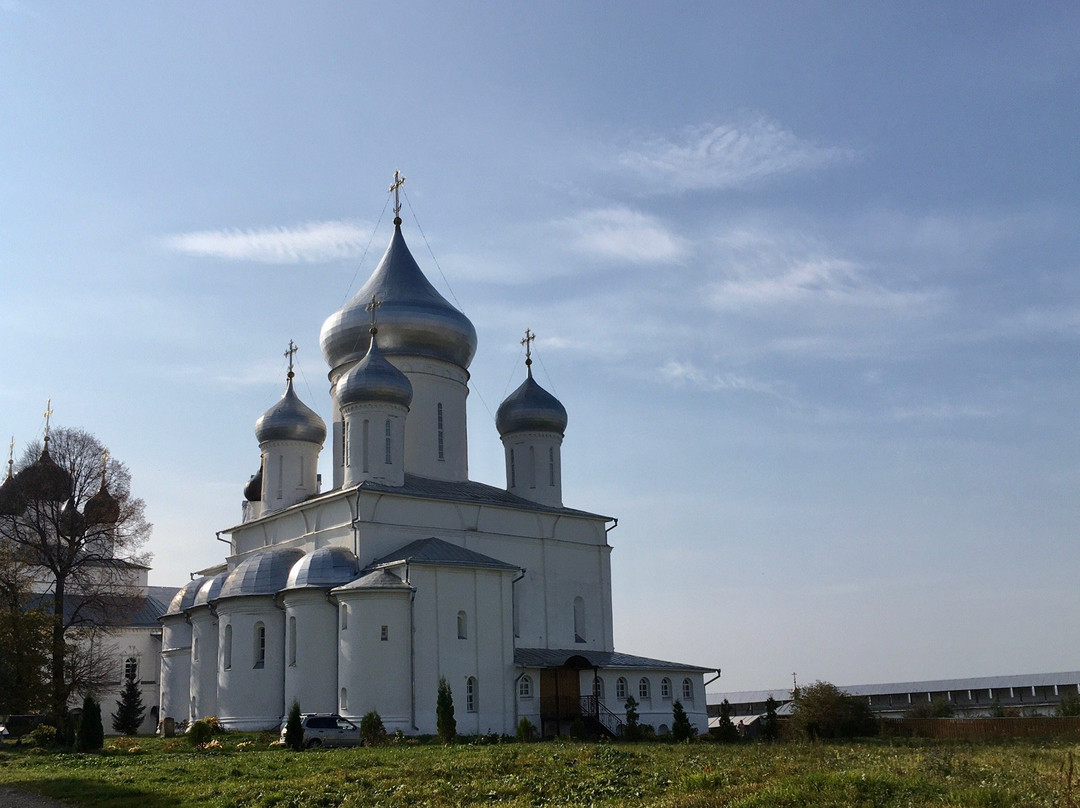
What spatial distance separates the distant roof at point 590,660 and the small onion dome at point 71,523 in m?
12.3

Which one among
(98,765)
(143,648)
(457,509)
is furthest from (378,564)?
(143,648)

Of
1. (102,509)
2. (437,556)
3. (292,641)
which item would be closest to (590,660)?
(437,556)

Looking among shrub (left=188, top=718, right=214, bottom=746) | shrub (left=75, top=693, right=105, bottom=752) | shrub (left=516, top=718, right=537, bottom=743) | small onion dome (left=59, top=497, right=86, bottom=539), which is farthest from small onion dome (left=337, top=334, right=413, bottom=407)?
shrub (left=75, top=693, right=105, bottom=752)

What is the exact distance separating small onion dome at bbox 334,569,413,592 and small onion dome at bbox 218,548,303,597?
2.99 metres

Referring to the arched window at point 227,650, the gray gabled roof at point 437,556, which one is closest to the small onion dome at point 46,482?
the arched window at point 227,650

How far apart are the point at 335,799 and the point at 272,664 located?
53.0ft

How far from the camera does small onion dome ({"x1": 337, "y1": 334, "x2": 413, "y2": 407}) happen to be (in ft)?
102

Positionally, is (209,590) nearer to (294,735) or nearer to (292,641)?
(292,641)

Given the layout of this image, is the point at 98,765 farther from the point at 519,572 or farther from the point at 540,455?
the point at 540,455

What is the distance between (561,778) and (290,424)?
72.3 feet

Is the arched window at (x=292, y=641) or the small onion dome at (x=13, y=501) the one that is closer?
the arched window at (x=292, y=641)

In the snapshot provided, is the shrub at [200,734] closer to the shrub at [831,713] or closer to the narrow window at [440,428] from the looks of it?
the narrow window at [440,428]

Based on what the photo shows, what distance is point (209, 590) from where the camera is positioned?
32281 millimetres

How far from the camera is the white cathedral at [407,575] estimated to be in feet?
89.9
